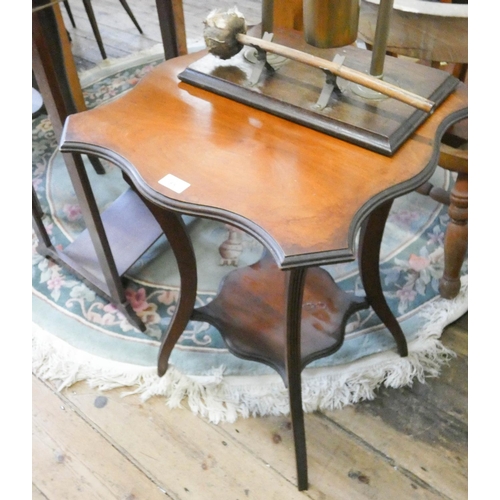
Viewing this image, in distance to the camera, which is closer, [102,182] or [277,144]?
[277,144]

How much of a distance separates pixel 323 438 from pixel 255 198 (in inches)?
24.8

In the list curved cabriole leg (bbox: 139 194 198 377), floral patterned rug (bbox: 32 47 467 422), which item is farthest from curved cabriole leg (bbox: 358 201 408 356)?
curved cabriole leg (bbox: 139 194 198 377)

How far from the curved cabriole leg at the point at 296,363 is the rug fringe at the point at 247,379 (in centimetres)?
16

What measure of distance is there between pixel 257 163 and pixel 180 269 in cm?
34

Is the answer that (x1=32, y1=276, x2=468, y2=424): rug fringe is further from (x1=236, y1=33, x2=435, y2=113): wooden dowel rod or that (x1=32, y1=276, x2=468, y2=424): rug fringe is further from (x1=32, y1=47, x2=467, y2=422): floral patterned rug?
(x1=236, y1=33, x2=435, y2=113): wooden dowel rod

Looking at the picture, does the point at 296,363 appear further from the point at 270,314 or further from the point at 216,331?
the point at 216,331

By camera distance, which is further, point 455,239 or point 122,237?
point 122,237

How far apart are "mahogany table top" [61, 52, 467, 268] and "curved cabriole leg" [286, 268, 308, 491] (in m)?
0.09

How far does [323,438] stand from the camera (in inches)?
42.3

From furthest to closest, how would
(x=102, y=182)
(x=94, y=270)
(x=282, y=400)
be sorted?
(x=102, y=182) < (x=94, y=270) < (x=282, y=400)

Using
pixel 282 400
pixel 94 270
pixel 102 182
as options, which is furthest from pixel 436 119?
pixel 102 182

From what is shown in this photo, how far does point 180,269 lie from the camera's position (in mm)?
981

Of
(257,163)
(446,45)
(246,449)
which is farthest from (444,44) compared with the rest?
(246,449)
